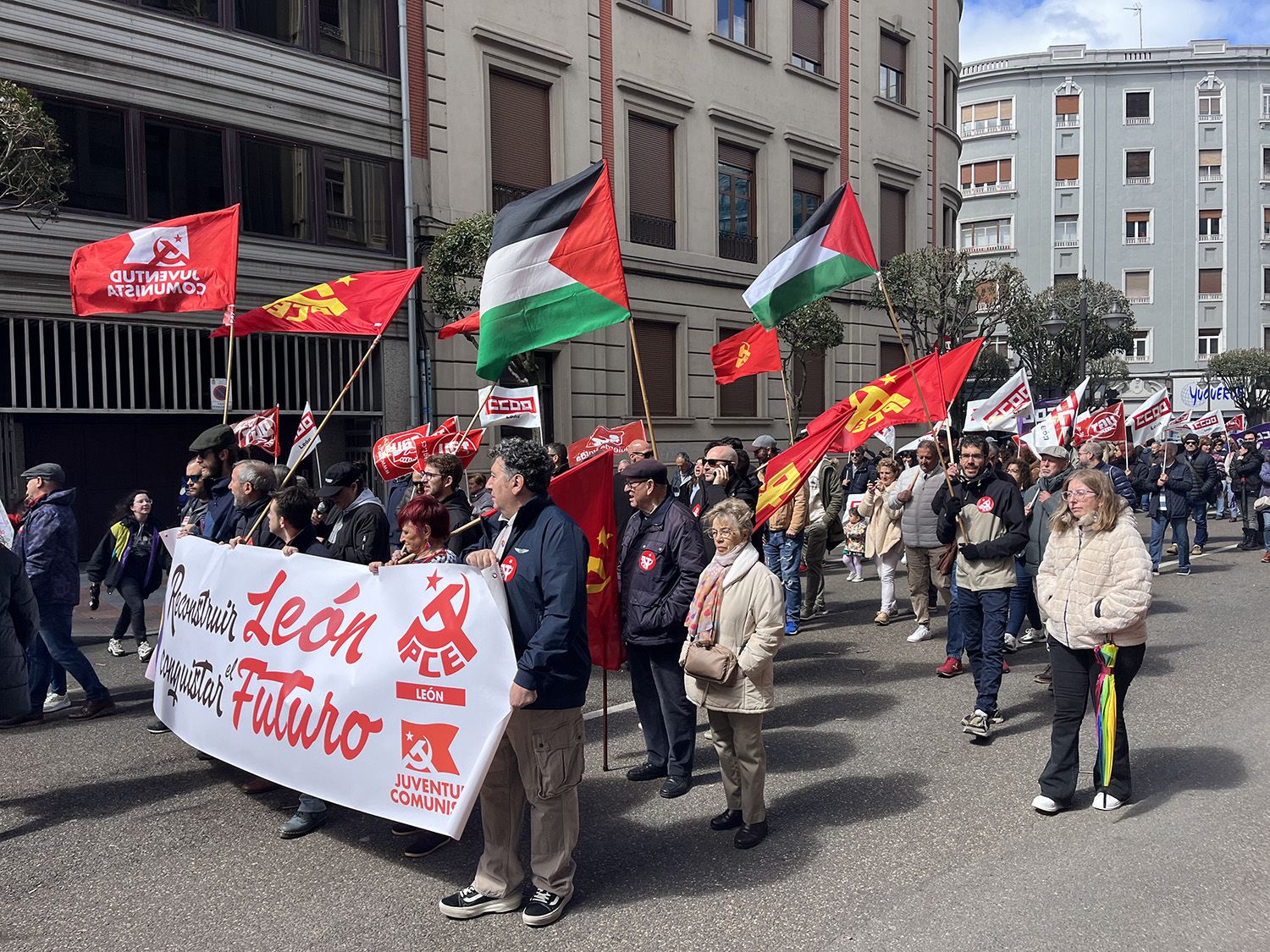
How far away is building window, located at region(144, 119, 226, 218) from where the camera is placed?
48.0 feet

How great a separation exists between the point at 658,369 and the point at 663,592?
627 inches

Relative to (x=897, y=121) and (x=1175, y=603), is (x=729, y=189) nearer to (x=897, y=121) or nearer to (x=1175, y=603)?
(x=897, y=121)

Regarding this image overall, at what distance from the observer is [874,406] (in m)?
8.82

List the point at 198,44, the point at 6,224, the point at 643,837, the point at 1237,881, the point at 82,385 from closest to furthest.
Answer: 1. the point at 1237,881
2. the point at 643,837
3. the point at 6,224
4. the point at 82,385
5. the point at 198,44

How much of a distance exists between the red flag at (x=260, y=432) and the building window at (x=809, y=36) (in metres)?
16.6

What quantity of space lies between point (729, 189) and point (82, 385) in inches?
534

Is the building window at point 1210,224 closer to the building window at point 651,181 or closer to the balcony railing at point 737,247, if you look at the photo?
the balcony railing at point 737,247

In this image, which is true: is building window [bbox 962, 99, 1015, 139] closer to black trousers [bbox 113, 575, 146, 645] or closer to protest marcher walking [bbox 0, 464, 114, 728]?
black trousers [bbox 113, 575, 146, 645]

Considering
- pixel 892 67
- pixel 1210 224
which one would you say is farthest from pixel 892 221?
pixel 1210 224

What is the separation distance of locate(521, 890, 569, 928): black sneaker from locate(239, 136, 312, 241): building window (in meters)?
13.7

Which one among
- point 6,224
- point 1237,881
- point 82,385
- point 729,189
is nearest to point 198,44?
point 6,224

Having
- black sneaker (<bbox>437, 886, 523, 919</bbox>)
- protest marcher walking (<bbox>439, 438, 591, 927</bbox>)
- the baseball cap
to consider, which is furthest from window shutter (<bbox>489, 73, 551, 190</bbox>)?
black sneaker (<bbox>437, 886, 523, 919</bbox>)

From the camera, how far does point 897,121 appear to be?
2636 cm

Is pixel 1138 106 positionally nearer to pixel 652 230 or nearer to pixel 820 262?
pixel 652 230
